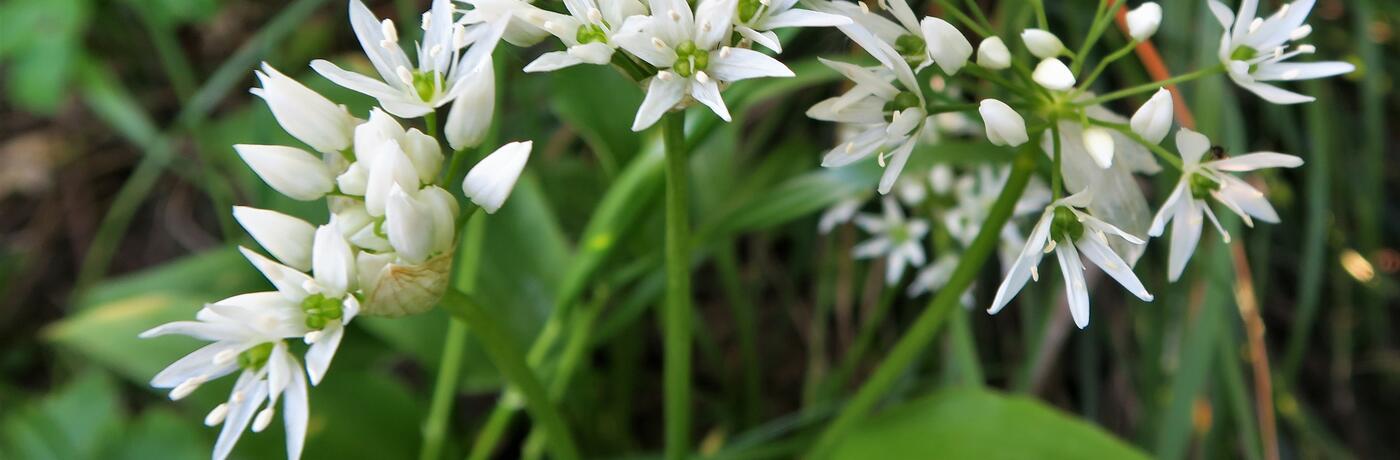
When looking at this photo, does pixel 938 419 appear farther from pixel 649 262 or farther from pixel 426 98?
pixel 426 98

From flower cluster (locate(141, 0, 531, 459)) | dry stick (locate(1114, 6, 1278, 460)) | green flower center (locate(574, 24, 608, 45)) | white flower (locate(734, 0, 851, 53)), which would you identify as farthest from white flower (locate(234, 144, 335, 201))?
dry stick (locate(1114, 6, 1278, 460))

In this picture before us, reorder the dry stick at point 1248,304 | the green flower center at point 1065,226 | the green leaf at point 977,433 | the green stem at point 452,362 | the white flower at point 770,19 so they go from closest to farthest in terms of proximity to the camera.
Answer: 1. the white flower at point 770,19
2. the green flower center at point 1065,226
3. the green leaf at point 977,433
4. the green stem at point 452,362
5. the dry stick at point 1248,304

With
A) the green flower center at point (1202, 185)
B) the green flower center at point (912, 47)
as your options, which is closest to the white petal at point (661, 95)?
the green flower center at point (912, 47)

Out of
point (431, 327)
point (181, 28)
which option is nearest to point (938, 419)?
point (431, 327)

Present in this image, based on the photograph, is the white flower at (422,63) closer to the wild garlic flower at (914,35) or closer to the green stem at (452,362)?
the wild garlic flower at (914,35)

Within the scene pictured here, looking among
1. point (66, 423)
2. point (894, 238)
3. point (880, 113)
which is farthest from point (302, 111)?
point (66, 423)
